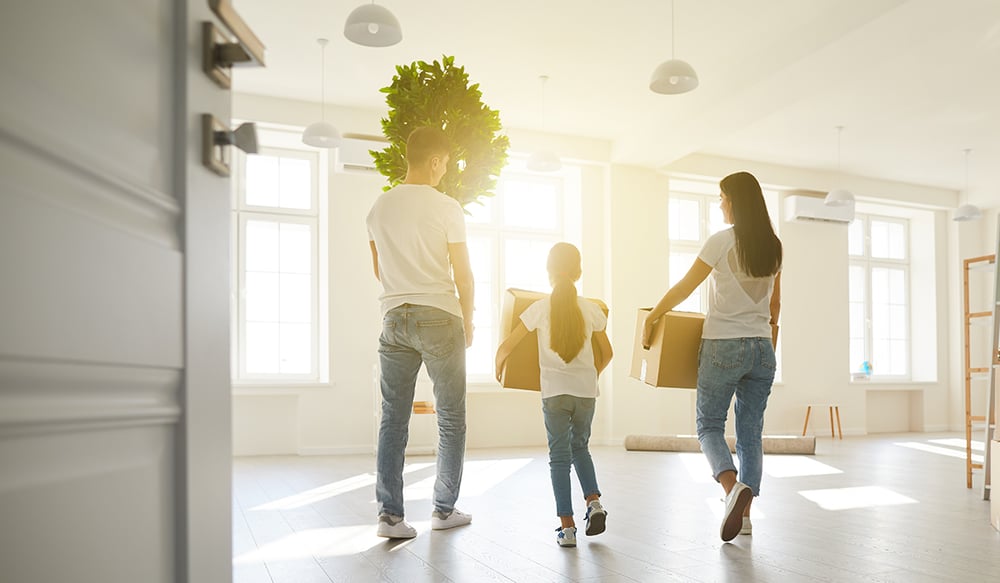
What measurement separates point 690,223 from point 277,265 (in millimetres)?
5012

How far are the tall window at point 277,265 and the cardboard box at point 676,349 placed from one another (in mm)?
4875

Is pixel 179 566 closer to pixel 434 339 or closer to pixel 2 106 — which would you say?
pixel 2 106

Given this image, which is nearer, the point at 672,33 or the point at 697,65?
the point at 672,33

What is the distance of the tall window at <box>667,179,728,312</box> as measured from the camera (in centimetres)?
945

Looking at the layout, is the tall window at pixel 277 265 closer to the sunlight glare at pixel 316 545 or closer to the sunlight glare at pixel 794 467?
the sunlight glare at pixel 794 467

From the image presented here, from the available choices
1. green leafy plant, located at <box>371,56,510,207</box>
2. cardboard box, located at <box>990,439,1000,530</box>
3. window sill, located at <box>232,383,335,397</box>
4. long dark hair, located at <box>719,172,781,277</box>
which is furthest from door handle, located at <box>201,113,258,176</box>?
window sill, located at <box>232,383,335,397</box>

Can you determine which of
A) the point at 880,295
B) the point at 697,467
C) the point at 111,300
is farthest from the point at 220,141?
the point at 880,295

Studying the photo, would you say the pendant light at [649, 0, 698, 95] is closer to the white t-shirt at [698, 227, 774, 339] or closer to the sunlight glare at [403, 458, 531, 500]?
the white t-shirt at [698, 227, 774, 339]

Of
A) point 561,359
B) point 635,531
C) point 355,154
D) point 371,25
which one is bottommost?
point 635,531

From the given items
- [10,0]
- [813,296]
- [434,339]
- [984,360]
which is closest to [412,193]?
[434,339]

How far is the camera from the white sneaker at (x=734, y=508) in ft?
9.25

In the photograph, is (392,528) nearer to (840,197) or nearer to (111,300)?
(111,300)

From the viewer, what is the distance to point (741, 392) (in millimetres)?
3061

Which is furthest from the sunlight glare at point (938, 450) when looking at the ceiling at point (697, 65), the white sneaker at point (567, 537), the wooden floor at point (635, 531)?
the white sneaker at point (567, 537)
